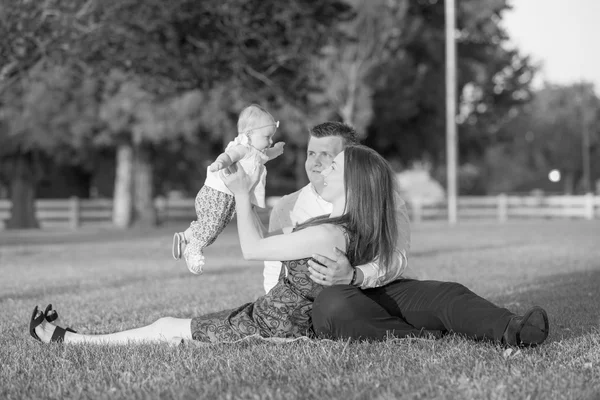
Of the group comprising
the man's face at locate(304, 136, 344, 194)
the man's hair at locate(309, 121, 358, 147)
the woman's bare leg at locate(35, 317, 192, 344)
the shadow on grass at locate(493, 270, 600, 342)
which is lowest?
the shadow on grass at locate(493, 270, 600, 342)

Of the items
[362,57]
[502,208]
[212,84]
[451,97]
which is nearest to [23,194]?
[362,57]

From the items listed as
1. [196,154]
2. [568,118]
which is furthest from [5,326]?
[568,118]

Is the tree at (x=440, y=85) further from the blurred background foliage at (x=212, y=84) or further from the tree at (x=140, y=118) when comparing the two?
the tree at (x=140, y=118)

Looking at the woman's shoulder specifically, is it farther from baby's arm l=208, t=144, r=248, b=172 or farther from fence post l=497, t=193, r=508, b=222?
fence post l=497, t=193, r=508, b=222

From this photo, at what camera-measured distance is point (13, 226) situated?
119 feet

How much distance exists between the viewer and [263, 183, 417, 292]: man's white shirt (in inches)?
222

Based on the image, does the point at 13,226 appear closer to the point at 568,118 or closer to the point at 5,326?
the point at 5,326

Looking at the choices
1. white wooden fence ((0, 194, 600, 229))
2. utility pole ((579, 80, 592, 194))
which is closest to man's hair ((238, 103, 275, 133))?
white wooden fence ((0, 194, 600, 229))

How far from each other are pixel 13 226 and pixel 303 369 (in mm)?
33473

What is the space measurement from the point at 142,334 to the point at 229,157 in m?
1.29

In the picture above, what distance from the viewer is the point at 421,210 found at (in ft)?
142

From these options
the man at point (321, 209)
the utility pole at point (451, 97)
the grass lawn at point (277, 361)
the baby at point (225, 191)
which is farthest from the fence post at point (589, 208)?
the baby at point (225, 191)

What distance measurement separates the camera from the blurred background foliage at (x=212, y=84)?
16359 mm

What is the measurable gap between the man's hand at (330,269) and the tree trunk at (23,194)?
3154 cm
